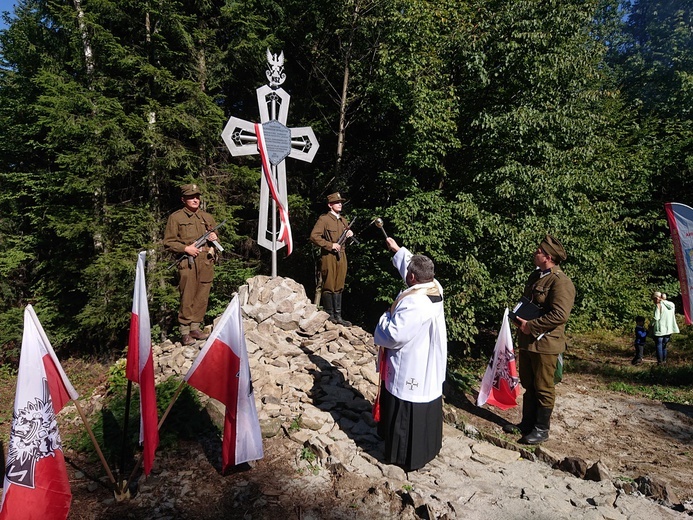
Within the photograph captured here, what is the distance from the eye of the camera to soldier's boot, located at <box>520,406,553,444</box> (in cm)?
453

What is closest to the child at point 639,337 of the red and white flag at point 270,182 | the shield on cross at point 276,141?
the red and white flag at point 270,182

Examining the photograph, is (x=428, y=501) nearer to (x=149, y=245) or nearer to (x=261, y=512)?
(x=261, y=512)

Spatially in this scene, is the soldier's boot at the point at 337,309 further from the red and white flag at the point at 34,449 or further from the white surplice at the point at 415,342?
the red and white flag at the point at 34,449

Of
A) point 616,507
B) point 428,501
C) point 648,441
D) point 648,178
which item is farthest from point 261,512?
point 648,178

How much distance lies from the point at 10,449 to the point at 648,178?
18.1 metres

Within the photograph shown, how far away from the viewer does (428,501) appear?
3.33m

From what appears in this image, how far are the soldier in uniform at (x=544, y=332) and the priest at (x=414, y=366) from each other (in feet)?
4.21

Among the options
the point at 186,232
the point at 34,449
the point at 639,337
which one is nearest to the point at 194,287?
the point at 186,232

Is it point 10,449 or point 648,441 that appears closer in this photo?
point 10,449

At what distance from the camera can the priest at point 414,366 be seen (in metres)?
3.52

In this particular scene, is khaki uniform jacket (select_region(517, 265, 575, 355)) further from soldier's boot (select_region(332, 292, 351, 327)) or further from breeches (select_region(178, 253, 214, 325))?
breeches (select_region(178, 253, 214, 325))

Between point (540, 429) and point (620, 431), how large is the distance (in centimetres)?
207

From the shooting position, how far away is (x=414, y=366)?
3609 mm

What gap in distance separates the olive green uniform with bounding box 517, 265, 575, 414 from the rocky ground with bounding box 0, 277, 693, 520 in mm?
660
